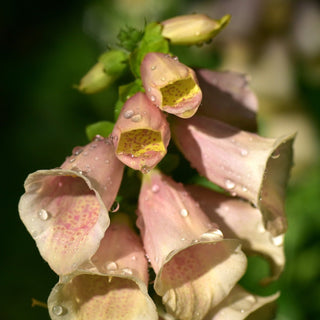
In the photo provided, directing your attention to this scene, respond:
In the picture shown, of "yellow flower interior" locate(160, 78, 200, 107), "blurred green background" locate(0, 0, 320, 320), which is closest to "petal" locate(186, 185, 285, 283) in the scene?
"yellow flower interior" locate(160, 78, 200, 107)

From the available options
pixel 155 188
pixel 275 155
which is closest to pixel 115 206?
pixel 155 188

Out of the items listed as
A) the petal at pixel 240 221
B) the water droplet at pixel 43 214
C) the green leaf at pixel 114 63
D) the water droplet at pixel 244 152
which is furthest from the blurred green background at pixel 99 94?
the water droplet at pixel 43 214

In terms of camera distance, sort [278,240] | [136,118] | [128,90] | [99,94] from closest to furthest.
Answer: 1. [136,118]
2. [128,90]
3. [278,240]
4. [99,94]

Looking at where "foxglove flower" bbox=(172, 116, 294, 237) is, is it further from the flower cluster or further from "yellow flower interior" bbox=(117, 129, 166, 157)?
"yellow flower interior" bbox=(117, 129, 166, 157)

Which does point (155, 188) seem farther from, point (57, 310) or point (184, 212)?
point (57, 310)

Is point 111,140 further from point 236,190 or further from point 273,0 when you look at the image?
point 273,0

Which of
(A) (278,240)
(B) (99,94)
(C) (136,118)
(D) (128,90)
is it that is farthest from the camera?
(B) (99,94)

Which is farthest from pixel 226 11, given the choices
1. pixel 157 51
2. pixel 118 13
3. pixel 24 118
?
pixel 157 51
